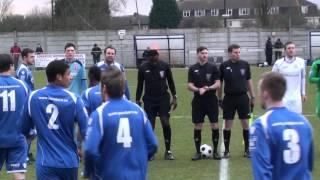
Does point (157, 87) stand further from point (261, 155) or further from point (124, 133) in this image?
point (261, 155)

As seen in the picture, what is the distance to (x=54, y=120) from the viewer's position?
654cm

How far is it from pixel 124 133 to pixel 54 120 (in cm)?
135

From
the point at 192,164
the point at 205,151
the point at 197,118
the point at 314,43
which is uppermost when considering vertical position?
the point at 314,43

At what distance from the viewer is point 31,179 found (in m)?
9.95

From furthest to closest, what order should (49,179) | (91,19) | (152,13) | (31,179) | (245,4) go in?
1. (245,4)
2. (152,13)
3. (91,19)
4. (31,179)
5. (49,179)

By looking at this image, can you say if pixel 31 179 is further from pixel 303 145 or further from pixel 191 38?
pixel 191 38

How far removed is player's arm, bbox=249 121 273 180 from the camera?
495 centimetres

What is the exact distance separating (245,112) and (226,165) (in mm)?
1192

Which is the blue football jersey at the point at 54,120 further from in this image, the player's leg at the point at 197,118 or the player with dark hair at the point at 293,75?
the player with dark hair at the point at 293,75

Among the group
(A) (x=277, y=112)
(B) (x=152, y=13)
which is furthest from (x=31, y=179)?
(B) (x=152, y=13)

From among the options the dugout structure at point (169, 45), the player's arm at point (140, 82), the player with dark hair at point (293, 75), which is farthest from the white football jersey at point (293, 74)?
the dugout structure at point (169, 45)

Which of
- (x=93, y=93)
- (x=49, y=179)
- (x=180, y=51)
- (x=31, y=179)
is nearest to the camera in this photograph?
(x=49, y=179)

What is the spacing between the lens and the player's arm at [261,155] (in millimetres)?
4949

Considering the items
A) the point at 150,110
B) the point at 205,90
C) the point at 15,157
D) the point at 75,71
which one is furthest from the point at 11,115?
the point at 205,90
